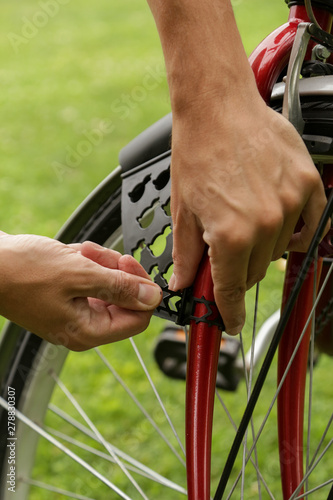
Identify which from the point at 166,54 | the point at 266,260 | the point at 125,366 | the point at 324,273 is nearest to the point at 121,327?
the point at 266,260

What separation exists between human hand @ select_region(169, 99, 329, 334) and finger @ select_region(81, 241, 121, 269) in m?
0.22

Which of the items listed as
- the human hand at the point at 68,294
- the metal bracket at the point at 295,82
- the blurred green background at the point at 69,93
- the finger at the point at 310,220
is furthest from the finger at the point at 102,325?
the blurred green background at the point at 69,93

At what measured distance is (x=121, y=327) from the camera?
3.11 ft

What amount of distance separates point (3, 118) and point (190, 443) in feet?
14.8

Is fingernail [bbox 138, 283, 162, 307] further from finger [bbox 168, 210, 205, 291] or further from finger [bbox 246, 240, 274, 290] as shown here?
finger [bbox 246, 240, 274, 290]

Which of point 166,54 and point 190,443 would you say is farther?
point 190,443

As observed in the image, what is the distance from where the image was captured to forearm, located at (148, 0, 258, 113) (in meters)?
0.77

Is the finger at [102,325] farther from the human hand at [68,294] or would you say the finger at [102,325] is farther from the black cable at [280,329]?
the black cable at [280,329]

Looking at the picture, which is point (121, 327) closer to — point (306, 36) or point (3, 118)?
point (306, 36)

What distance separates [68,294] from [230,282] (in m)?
0.24

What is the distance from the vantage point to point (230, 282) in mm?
816

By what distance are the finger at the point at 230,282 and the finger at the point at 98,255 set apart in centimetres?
21

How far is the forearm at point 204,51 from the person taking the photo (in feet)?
2.54

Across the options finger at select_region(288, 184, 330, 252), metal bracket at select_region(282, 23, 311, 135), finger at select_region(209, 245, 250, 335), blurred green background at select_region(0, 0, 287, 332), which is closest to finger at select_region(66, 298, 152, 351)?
finger at select_region(209, 245, 250, 335)
